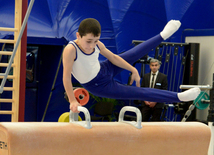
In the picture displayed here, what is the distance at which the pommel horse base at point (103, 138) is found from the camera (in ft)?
7.92

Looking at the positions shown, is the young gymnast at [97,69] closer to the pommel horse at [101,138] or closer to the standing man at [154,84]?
the pommel horse at [101,138]

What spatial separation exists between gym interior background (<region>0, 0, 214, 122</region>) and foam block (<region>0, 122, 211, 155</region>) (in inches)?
190

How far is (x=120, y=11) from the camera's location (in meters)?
8.30

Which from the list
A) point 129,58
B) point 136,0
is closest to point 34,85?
point 136,0

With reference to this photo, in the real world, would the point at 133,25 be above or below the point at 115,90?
above

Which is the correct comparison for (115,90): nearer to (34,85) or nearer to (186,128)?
(186,128)

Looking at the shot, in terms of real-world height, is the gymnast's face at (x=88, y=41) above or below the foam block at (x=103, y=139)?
above

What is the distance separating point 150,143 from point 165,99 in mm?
487

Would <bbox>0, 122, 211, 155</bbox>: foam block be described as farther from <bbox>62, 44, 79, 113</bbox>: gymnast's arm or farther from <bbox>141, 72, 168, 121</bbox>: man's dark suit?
<bbox>141, 72, 168, 121</bbox>: man's dark suit

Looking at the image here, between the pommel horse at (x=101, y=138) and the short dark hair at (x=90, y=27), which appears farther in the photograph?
the short dark hair at (x=90, y=27)

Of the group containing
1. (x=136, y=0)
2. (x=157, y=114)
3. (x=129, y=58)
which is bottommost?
(x=157, y=114)

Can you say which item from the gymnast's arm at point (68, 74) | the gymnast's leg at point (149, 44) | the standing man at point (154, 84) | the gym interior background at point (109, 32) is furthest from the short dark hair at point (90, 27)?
the gym interior background at point (109, 32)

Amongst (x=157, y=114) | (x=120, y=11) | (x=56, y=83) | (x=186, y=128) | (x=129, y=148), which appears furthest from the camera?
(x=120, y=11)

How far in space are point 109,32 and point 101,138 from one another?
5.79m
